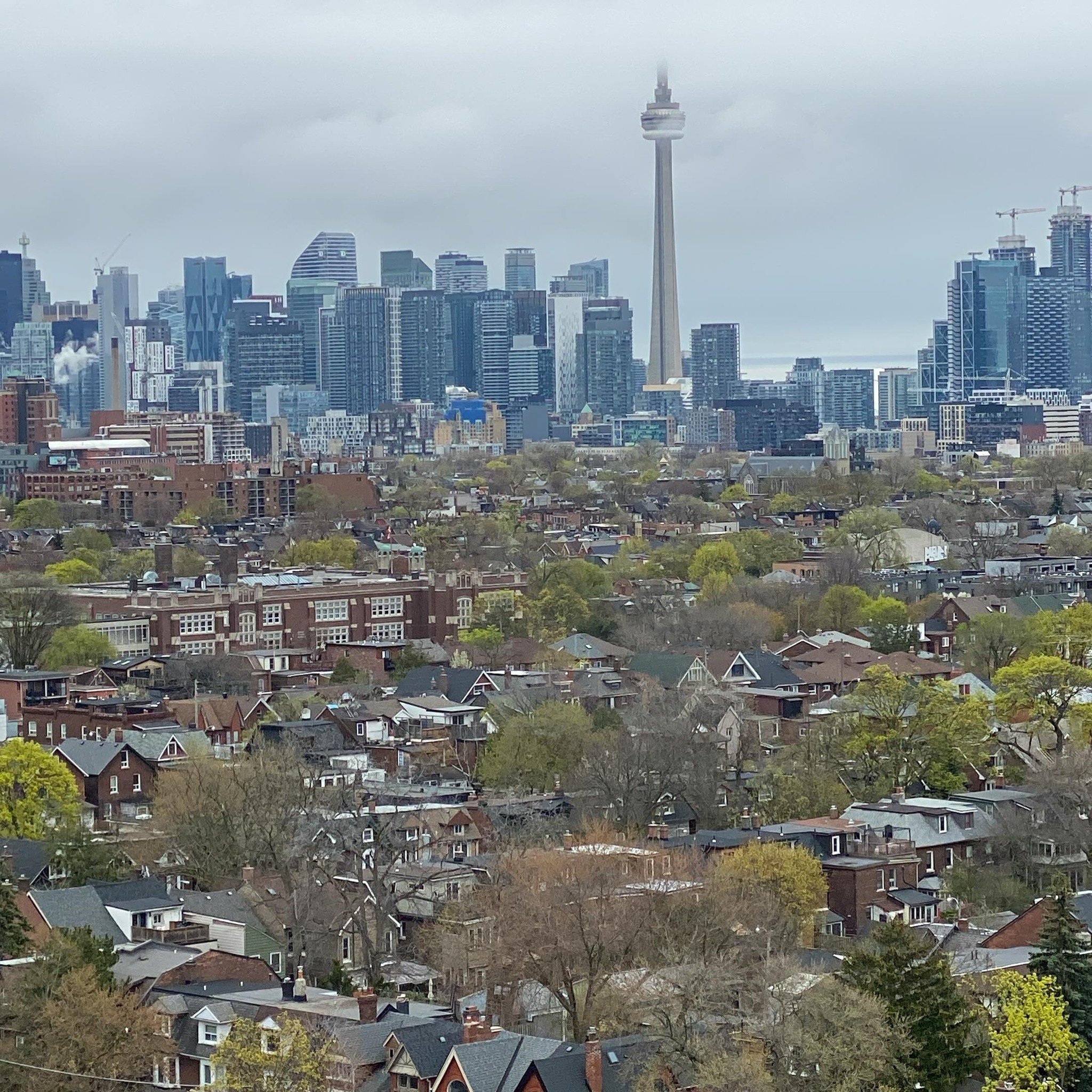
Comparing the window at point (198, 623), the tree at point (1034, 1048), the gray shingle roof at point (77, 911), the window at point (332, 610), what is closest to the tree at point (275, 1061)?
the tree at point (1034, 1048)

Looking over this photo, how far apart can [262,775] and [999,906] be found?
13.7 m

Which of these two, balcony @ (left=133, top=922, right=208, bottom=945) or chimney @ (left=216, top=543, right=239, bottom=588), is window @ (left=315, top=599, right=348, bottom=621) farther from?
balcony @ (left=133, top=922, right=208, bottom=945)

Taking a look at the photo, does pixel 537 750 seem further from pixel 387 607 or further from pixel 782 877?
pixel 387 607

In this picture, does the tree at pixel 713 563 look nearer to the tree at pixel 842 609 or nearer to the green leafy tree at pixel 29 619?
the tree at pixel 842 609

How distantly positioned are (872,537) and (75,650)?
175 feet

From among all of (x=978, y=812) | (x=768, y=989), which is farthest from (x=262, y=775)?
(x=768, y=989)

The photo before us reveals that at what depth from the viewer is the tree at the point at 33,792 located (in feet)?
170

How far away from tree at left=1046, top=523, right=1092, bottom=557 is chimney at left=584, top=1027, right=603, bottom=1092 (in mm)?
87540

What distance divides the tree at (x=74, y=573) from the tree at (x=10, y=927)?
66798 mm

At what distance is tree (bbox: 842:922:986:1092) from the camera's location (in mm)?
34094

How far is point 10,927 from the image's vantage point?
40.4 m

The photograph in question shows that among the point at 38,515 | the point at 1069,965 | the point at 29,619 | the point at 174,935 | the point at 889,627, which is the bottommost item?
the point at 174,935

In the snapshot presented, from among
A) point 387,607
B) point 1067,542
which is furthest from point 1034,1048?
point 1067,542

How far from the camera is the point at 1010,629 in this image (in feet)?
263
